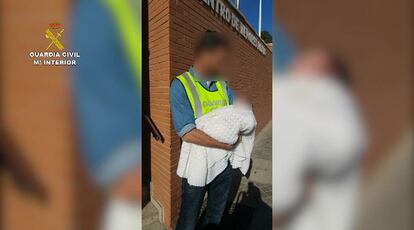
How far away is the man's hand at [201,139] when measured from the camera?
163cm

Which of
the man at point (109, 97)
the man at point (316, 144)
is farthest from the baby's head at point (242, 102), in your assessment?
the man at point (109, 97)

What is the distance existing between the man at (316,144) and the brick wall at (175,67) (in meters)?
0.11

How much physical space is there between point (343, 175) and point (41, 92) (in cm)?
167

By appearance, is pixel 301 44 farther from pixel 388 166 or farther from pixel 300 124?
pixel 388 166

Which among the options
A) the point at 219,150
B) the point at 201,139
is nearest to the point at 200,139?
the point at 201,139

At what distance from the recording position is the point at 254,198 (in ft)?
6.12

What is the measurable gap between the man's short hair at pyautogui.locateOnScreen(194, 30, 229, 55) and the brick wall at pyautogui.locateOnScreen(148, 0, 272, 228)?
0.08 ft

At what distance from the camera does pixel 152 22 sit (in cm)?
179

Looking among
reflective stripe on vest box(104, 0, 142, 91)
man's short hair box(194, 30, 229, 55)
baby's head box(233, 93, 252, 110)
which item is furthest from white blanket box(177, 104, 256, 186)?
reflective stripe on vest box(104, 0, 142, 91)

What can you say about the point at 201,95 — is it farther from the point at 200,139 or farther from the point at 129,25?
the point at 129,25

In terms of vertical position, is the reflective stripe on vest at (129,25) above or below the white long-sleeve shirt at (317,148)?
above

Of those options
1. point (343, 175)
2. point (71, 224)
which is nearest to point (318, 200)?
point (343, 175)

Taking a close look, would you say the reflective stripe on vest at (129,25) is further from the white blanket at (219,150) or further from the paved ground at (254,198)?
the paved ground at (254,198)

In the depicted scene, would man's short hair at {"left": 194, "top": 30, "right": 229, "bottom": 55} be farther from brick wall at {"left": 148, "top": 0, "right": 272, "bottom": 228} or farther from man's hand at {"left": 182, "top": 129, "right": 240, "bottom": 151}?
man's hand at {"left": 182, "top": 129, "right": 240, "bottom": 151}
